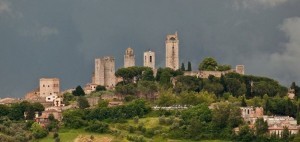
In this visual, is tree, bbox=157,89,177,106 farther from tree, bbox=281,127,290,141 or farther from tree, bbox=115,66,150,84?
tree, bbox=281,127,290,141

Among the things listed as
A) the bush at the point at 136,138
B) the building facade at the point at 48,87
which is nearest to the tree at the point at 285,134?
the bush at the point at 136,138

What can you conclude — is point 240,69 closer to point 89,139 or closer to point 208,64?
point 208,64

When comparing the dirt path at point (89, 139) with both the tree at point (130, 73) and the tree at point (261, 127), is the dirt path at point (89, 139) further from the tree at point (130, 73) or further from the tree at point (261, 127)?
the tree at point (130, 73)

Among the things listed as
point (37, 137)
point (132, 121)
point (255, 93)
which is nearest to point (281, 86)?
point (255, 93)

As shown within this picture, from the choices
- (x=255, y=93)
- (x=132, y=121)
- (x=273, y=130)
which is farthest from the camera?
(x=255, y=93)

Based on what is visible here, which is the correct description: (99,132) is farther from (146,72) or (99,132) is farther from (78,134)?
(146,72)

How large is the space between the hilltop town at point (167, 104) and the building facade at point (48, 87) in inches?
3.7

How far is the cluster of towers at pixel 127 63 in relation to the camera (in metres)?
97.7

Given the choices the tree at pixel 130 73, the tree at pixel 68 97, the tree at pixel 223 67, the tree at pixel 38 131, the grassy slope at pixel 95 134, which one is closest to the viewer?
the grassy slope at pixel 95 134

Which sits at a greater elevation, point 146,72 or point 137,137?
point 146,72

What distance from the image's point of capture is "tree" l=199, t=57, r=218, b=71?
95.9m

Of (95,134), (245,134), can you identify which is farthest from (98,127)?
(245,134)

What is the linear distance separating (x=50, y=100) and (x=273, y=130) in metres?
23.9

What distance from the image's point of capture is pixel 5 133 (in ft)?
262
